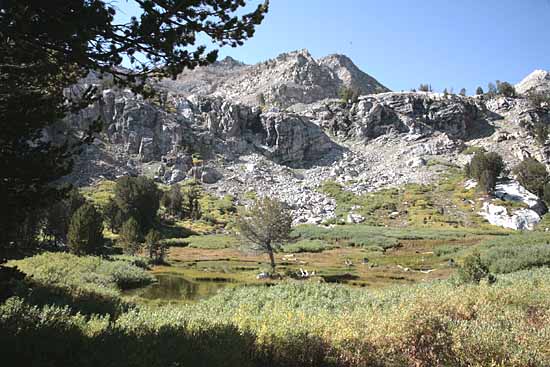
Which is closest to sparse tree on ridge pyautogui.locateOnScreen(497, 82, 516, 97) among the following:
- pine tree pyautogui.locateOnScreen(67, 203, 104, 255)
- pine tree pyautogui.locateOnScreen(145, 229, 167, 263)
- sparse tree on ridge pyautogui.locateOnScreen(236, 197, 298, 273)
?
sparse tree on ridge pyautogui.locateOnScreen(236, 197, 298, 273)

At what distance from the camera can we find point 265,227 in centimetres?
4331

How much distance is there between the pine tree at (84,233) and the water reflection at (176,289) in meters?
11.5

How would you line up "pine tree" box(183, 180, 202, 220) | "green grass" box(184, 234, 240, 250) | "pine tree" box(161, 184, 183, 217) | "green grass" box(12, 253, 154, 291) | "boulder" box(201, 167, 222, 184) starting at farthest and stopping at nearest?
"boulder" box(201, 167, 222, 184) < "pine tree" box(161, 184, 183, 217) < "pine tree" box(183, 180, 202, 220) < "green grass" box(184, 234, 240, 250) < "green grass" box(12, 253, 154, 291)

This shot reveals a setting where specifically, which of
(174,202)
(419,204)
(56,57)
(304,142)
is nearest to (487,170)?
(419,204)

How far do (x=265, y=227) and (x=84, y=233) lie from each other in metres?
21.9

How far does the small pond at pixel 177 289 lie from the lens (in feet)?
95.6

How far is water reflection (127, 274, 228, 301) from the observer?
29.3m

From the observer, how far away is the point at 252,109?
16262 cm

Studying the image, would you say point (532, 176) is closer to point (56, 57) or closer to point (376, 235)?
point (376, 235)

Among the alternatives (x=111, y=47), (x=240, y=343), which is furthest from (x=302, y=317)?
(x=111, y=47)

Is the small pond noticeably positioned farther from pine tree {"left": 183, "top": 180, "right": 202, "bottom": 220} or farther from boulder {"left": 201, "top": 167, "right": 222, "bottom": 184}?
boulder {"left": 201, "top": 167, "right": 222, "bottom": 184}

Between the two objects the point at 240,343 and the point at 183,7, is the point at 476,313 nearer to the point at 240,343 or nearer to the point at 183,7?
the point at 240,343

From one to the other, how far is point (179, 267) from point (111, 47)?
43.7 m

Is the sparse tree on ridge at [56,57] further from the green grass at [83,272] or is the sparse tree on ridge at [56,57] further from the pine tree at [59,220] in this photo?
the pine tree at [59,220]
